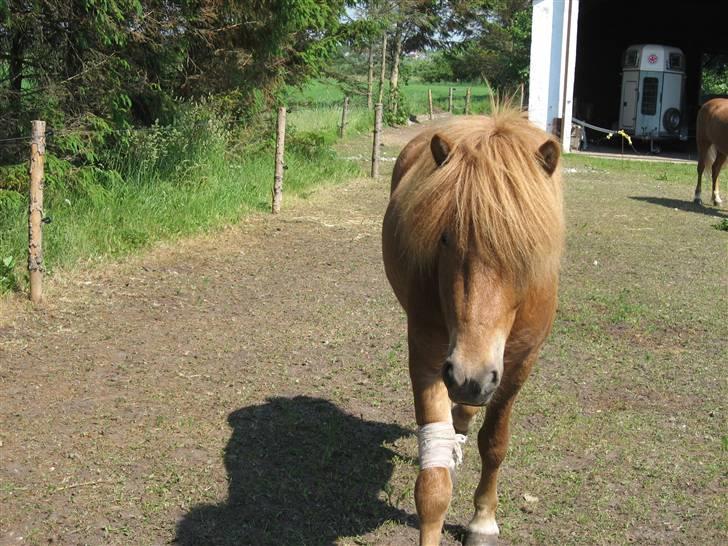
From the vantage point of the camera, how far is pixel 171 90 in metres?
10.9

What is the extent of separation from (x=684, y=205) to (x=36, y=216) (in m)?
10.5

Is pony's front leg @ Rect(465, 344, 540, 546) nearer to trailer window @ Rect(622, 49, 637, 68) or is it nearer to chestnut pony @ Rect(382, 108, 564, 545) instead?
chestnut pony @ Rect(382, 108, 564, 545)

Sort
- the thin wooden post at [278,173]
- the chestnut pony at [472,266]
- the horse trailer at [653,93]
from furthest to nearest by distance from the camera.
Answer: the horse trailer at [653,93] < the thin wooden post at [278,173] < the chestnut pony at [472,266]

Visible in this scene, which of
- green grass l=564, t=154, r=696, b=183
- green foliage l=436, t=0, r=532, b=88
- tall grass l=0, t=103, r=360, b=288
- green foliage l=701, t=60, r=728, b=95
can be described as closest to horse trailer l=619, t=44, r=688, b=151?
green grass l=564, t=154, r=696, b=183

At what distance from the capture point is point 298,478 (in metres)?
3.75

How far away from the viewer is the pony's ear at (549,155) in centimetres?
267

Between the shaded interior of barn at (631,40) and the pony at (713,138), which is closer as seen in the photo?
the pony at (713,138)

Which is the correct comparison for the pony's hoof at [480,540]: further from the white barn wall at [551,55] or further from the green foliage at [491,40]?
the green foliage at [491,40]

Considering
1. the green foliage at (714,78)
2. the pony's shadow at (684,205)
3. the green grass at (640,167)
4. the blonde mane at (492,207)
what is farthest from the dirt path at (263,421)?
the green foliage at (714,78)

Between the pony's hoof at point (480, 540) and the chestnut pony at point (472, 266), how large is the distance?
0.55m

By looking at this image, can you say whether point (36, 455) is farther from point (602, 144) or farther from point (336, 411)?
point (602, 144)

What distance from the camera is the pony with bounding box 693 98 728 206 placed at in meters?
13.0

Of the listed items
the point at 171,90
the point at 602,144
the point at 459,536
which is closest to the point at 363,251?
the point at 171,90

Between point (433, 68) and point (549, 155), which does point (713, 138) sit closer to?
point (549, 155)
